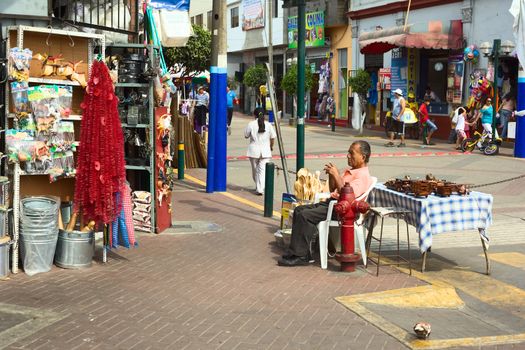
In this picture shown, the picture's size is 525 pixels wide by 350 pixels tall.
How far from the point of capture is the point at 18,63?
7.57m

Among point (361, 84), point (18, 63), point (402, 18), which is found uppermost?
point (402, 18)

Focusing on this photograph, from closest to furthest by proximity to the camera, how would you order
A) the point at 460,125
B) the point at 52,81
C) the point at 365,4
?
the point at 52,81
the point at 460,125
the point at 365,4

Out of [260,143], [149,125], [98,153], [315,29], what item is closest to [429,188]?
[98,153]

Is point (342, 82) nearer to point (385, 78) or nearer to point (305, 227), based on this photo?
point (385, 78)

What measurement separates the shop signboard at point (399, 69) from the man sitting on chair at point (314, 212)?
21493 mm

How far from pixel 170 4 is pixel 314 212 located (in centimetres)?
623

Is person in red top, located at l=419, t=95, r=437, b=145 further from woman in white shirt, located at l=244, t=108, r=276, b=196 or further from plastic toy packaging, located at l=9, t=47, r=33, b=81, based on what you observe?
plastic toy packaging, located at l=9, t=47, r=33, b=81

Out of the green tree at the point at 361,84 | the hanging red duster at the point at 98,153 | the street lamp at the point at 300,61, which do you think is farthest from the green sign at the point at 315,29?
the hanging red duster at the point at 98,153

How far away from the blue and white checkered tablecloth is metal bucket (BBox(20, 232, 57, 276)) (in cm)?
369

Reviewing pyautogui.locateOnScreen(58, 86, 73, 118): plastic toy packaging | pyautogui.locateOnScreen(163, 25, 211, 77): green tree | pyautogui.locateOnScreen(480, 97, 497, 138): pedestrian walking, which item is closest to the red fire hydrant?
pyautogui.locateOnScreen(58, 86, 73, 118): plastic toy packaging

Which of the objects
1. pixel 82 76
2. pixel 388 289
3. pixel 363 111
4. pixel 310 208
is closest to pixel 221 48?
pixel 82 76

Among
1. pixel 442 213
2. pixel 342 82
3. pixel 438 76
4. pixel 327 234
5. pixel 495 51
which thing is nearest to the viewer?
pixel 442 213

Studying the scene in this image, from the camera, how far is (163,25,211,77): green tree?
25.4m

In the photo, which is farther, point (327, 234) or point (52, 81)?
point (52, 81)
